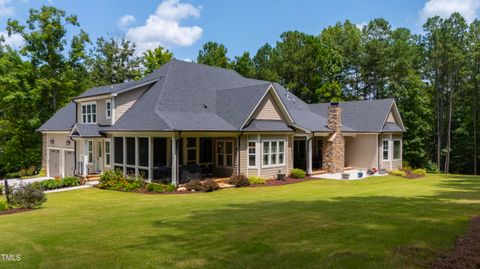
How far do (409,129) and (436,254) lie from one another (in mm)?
37309

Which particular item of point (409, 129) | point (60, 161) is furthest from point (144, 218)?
point (409, 129)

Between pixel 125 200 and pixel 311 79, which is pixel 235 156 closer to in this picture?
pixel 125 200

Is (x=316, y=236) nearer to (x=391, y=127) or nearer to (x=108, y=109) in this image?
(x=108, y=109)

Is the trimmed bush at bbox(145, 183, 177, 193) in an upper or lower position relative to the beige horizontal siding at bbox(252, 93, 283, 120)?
lower

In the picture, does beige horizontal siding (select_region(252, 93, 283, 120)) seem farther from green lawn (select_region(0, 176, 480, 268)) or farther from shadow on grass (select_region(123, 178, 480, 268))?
shadow on grass (select_region(123, 178, 480, 268))

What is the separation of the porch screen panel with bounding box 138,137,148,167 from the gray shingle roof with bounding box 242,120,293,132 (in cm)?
616

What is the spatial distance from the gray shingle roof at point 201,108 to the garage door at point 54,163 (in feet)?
6.68

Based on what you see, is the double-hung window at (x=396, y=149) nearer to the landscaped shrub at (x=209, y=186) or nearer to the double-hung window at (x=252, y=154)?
the double-hung window at (x=252, y=154)

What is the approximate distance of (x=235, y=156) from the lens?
21828 millimetres

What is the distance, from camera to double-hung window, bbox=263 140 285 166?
22.6 meters

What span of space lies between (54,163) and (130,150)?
10.5m

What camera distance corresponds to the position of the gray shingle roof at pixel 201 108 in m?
21.3

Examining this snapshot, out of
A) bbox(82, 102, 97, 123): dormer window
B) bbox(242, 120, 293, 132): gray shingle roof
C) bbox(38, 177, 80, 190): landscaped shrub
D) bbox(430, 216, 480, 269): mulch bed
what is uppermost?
bbox(82, 102, 97, 123): dormer window

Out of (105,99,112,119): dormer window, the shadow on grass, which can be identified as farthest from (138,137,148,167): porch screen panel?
the shadow on grass
